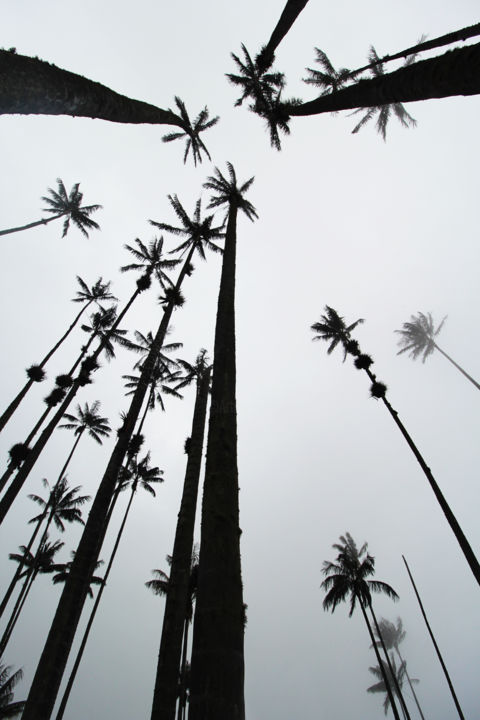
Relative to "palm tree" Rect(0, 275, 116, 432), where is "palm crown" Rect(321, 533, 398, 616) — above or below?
below

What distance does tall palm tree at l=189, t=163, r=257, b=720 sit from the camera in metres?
2.18

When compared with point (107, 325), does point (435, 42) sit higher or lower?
lower

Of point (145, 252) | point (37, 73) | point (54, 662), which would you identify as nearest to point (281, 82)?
point (145, 252)

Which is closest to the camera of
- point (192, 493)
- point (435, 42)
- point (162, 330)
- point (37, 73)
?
point (37, 73)

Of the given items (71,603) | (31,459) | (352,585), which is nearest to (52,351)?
(31,459)

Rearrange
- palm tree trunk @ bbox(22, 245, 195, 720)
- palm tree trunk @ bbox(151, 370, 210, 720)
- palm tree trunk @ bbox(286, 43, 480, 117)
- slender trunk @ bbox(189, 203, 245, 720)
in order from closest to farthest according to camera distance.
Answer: slender trunk @ bbox(189, 203, 245, 720) < palm tree trunk @ bbox(286, 43, 480, 117) < palm tree trunk @ bbox(22, 245, 195, 720) < palm tree trunk @ bbox(151, 370, 210, 720)

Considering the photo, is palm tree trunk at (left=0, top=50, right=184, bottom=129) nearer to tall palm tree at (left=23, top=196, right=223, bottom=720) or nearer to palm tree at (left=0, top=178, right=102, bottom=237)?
tall palm tree at (left=23, top=196, right=223, bottom=720)

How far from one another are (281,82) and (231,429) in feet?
61.3

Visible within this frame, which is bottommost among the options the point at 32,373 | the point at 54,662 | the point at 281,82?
the point at 54,662

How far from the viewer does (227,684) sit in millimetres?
2211

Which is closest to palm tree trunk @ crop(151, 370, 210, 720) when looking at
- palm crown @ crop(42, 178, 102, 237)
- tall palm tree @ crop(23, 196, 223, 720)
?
tall palm tree @ crop(23, 196, 223, 720)

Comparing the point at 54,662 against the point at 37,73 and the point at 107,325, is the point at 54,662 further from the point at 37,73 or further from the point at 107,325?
Answer: the point at 107,325

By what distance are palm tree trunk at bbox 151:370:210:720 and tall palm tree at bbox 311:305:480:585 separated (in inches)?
436

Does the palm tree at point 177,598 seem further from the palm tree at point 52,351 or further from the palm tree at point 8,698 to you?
the palm tree at point 8,698
